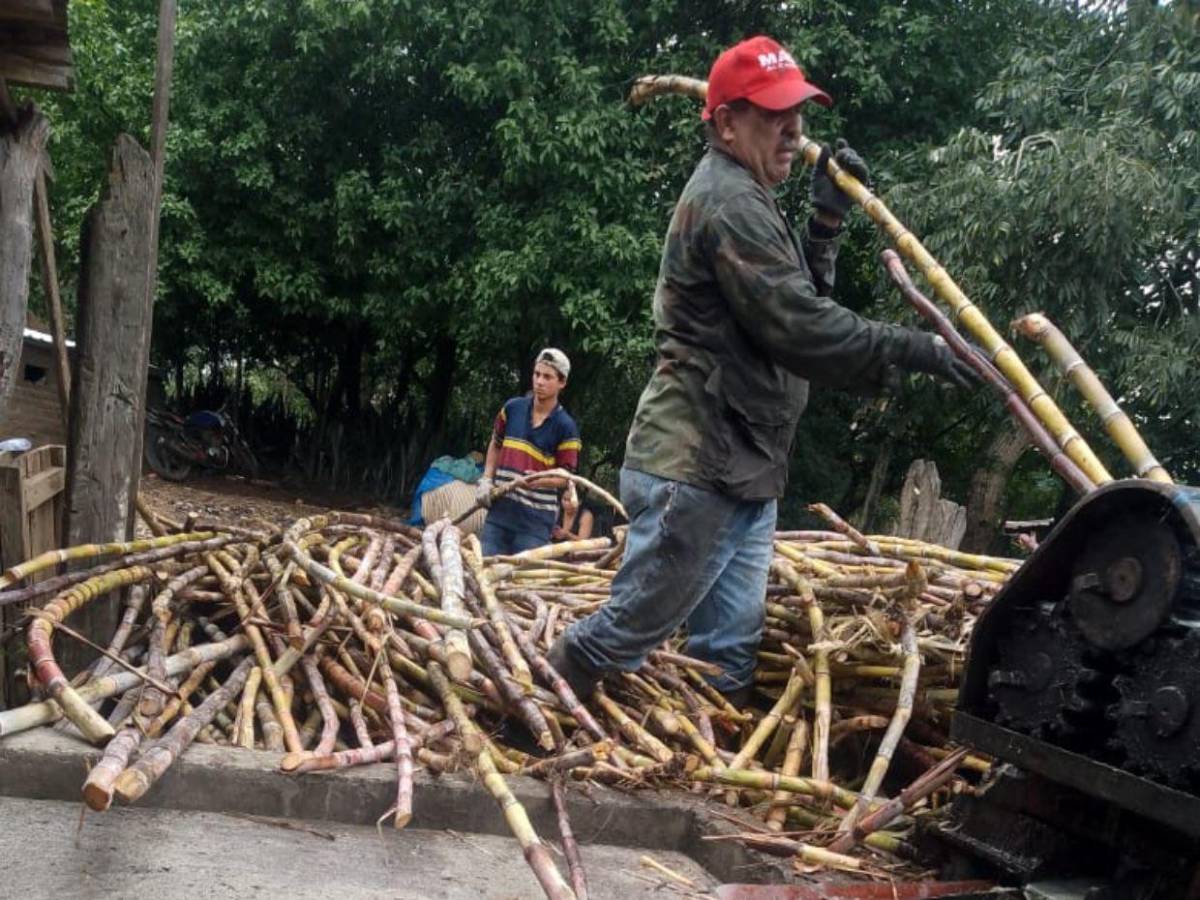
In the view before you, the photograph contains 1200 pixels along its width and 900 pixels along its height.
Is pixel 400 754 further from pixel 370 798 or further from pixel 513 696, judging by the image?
pixel 513 696

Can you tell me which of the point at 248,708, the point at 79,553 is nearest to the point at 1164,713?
the point at 248,708

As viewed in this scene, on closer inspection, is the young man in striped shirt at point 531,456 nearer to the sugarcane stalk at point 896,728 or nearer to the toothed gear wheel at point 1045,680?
the sugarcane stalk at point 896,728

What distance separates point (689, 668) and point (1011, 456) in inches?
395

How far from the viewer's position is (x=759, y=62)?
3162 millimetres

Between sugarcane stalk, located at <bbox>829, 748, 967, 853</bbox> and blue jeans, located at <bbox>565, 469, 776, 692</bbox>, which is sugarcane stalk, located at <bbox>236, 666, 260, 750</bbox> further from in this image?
sugarcane stalk, located at <bbox>829, 748, 967, 853</bbox>

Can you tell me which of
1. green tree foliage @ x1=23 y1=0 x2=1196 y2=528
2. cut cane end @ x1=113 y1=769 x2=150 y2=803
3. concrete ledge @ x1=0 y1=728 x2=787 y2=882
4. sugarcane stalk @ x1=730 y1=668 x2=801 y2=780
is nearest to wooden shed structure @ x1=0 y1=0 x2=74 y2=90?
concrete ledge @ x1=0 y1=728 x2=787 y2=882

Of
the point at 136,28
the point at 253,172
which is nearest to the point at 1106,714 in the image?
the point at 253,172

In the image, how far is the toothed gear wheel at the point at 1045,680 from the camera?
2188 mm

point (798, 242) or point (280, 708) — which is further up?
point (798, 242)

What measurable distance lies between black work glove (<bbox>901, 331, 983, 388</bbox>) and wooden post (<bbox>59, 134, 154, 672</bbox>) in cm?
245

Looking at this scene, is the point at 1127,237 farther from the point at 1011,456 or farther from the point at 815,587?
the point at 815,587

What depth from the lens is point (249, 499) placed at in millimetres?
15711

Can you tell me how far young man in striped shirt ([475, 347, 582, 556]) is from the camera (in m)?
6.31

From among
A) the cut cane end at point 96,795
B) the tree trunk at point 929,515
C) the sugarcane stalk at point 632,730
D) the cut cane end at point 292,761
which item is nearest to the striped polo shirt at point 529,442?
the tree trunk at point 929,515
